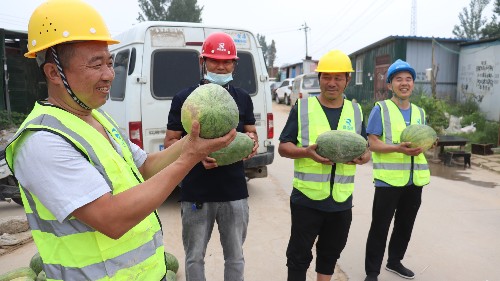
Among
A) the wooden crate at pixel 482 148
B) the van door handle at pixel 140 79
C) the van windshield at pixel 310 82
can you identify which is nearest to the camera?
the van door handle at pixel 140 79

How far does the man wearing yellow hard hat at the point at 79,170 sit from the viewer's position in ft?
4.81

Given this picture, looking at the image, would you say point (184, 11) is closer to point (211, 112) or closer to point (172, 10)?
point (172, 10)

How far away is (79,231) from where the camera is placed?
1.58 meters

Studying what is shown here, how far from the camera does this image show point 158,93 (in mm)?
5828

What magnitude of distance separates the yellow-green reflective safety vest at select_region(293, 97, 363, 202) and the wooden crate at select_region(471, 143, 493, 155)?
8742mm

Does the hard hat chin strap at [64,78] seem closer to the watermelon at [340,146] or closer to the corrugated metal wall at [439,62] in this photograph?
the watermelon at [340,146]

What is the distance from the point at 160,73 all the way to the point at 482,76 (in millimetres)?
13449

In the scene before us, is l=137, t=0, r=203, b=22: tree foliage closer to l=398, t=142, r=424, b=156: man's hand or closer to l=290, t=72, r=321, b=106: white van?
l=290, t=72, r=321, b=106: white van

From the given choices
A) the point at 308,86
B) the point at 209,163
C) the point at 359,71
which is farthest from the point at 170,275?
the point at 359,71

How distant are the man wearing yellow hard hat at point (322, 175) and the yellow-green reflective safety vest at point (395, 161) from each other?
0.51 metres

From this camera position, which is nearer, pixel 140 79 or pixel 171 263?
pixel 171 263

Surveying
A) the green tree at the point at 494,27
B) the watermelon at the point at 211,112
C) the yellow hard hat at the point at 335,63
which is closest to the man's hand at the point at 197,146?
the watermelon at the point at 211,112

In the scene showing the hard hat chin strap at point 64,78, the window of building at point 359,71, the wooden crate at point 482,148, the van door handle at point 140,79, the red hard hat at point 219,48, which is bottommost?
the wooden crate at point 482,148

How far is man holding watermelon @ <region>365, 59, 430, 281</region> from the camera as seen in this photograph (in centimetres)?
378
